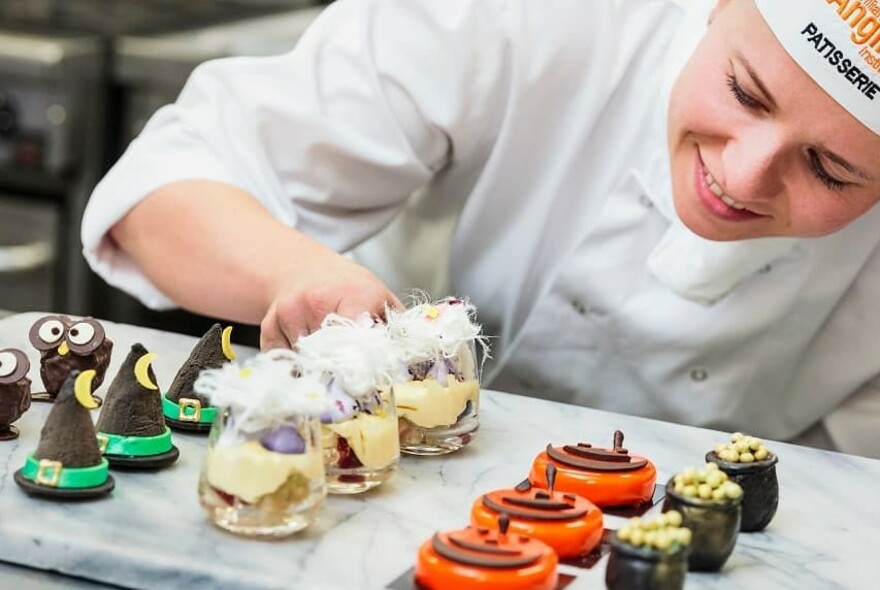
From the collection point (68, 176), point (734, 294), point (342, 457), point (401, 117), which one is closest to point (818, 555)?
point (342, 457)

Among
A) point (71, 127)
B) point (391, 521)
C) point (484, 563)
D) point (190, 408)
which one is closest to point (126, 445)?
point (190, 408)

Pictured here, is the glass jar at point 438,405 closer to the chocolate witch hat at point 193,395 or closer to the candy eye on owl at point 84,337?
the chocolate witch hat at point 193,395

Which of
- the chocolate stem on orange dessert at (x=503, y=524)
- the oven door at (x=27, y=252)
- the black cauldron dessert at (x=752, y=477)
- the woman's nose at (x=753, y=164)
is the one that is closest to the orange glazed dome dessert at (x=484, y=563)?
the chocolate stem on orange dessert at (x=503, y=524)

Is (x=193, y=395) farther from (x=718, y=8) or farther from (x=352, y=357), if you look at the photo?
(x=718, y=8)

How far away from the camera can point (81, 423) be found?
106 cm

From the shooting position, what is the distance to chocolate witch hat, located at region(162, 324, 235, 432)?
1.24m

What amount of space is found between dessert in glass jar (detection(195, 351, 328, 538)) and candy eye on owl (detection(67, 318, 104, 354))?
0.88 ft

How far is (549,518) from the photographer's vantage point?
3.48ft

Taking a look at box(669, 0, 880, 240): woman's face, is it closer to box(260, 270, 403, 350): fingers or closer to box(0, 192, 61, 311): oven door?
box(260, 270, 403, 350): fingers

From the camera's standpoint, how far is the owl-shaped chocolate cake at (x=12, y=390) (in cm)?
117

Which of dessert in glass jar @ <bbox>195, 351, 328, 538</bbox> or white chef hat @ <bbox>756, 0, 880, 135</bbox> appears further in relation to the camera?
white chef hat @ <bbox>756, 0, 880, 135</bbox>

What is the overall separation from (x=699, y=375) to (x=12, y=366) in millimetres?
862

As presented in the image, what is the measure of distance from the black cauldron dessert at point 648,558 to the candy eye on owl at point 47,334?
56 centimetres

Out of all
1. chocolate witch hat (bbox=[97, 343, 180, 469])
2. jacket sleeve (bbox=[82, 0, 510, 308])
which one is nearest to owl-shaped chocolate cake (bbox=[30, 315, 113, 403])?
chocolate witch hat (bbox=[97, 343, 180, 469])
